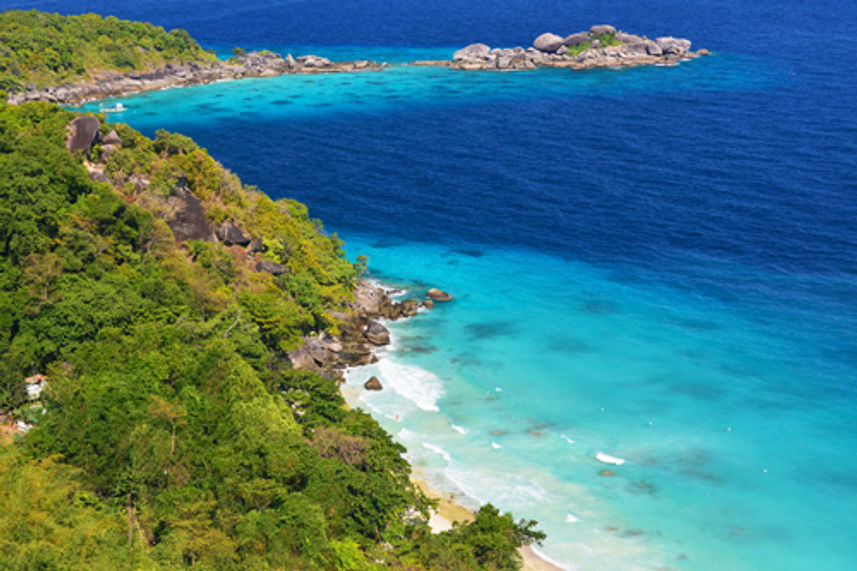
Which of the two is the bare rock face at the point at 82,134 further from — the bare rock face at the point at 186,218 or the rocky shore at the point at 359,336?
the rocky shore at the point at 359,336

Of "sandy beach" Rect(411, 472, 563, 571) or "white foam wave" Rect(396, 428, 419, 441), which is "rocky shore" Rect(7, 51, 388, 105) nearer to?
"white foam wave" Rect(396, 428, 419, 441)

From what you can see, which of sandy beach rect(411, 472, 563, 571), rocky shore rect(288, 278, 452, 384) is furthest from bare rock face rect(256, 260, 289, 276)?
sandy beach rect(411, 472, 563, 571)

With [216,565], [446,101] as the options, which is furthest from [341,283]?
[446,101]

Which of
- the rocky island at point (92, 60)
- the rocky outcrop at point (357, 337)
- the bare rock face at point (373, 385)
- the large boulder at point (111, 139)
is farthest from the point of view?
the rocky island at point (92, 60)

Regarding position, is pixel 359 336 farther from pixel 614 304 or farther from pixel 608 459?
pixel 614 304

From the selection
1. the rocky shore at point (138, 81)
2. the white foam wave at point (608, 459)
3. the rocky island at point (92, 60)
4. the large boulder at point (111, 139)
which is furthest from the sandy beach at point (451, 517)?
the rocky island at point (92, 60)

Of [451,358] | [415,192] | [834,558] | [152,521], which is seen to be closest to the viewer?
[152,521]

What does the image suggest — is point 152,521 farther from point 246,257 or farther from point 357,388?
point 246,257
